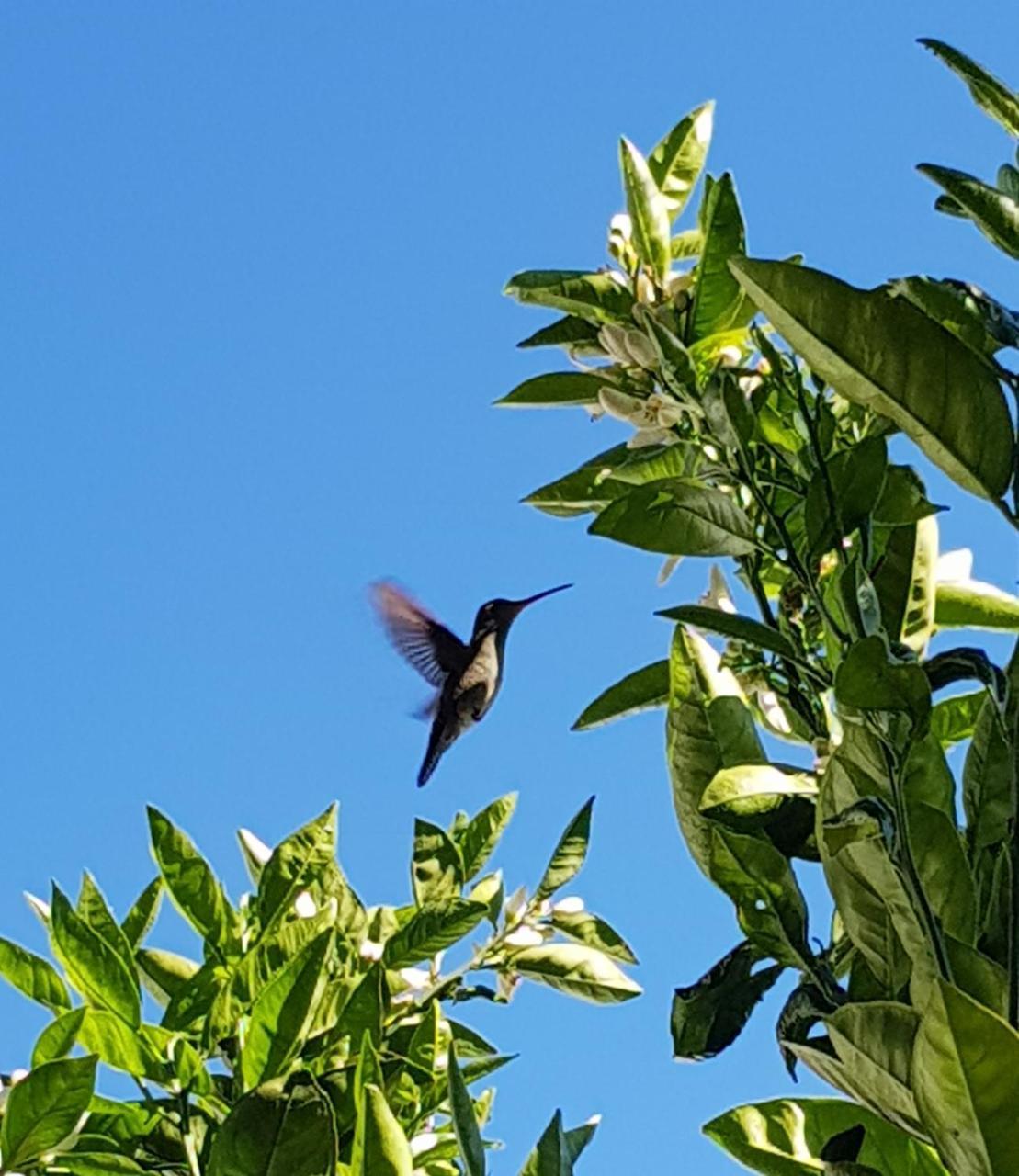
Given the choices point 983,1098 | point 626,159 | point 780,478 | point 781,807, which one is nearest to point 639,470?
point 780,478

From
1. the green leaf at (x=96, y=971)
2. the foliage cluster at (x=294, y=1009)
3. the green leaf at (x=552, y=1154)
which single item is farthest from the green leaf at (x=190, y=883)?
the green leaf at (x=552, y=1154)

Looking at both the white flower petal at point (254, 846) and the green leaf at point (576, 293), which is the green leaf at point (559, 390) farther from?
the white flower petal at point (254, 846)

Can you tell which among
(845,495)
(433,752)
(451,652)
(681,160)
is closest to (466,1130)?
(845,495)

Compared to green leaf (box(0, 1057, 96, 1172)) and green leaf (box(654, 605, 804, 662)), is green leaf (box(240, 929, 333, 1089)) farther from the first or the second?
green leaf (box(654, 605, 804, 662))

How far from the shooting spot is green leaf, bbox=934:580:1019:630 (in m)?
1.30

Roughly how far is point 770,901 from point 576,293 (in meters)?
0.71

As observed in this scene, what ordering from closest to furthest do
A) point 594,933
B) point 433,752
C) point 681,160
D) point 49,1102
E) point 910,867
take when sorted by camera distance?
point 910,867
point 49,1102
point 681,160
point 594,933
point 433,752

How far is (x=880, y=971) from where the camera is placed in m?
0.91

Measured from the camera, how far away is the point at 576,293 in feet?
4.95

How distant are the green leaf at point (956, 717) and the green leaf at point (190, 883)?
2.41 ft

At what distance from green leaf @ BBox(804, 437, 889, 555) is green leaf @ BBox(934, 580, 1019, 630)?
27 cm

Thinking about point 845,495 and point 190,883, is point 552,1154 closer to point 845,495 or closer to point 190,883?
point 845,495

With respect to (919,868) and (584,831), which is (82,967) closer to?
(584,831)

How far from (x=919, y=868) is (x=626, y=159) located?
96 cm
